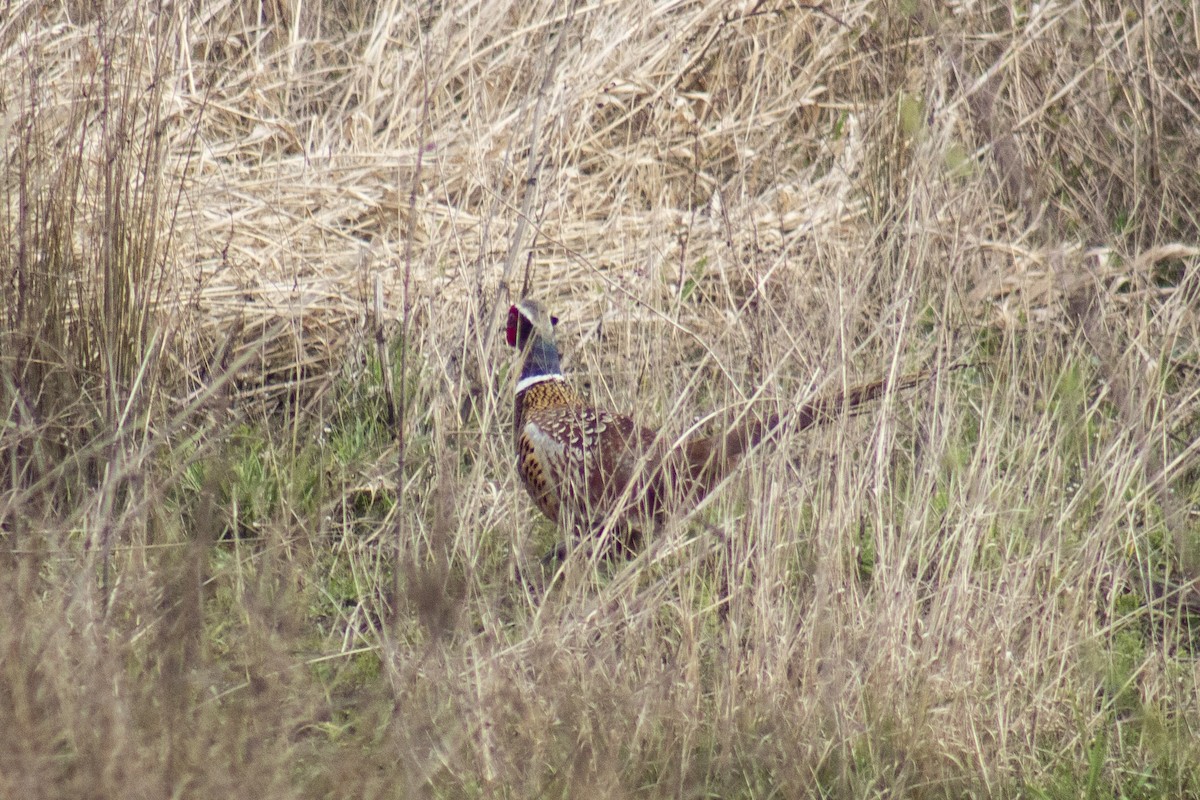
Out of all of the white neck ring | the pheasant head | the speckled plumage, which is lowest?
the speckled plumage

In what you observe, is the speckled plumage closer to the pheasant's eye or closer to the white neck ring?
the white neck ring

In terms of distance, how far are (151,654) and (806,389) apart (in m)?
1.45

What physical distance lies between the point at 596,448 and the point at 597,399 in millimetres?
628

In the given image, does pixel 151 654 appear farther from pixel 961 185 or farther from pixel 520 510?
pixel 961 185

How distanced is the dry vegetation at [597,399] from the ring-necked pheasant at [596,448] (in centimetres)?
9

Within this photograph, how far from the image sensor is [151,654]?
6.86ft

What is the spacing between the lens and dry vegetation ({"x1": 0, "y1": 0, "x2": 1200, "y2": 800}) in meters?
2.22

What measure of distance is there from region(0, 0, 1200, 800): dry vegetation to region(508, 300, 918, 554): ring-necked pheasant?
9 cm

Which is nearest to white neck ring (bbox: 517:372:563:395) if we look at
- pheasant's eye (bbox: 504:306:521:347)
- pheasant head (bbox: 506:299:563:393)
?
pheasant head (bbox: 506:299:563:393)

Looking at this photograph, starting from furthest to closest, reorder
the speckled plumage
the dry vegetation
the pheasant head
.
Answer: the pheasant head, the speckled plumage, the dry vegetation

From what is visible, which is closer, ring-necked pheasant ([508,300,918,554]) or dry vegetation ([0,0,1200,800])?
dry vegetation ([0,0,1200,800])

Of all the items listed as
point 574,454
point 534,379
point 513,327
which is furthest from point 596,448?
point 513,327

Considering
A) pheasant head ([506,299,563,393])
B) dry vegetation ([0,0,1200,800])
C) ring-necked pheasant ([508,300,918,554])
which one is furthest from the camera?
pheasant head ([506,299,563,393])

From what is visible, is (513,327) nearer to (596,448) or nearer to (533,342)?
(533,342)
